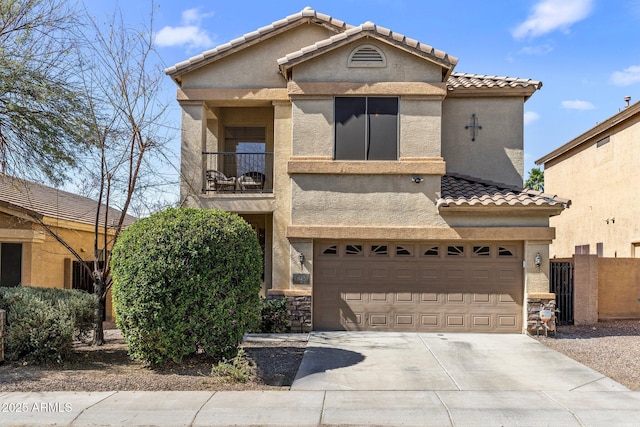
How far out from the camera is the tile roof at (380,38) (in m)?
13.5

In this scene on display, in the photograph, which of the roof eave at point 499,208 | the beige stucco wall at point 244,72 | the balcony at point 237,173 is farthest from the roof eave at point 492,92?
the balcony at point 237,173

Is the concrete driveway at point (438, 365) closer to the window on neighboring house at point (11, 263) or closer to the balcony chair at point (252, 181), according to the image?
Result: the balcony chair at point (252, 181)

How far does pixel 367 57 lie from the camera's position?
13852mm

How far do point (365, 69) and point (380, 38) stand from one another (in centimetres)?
81

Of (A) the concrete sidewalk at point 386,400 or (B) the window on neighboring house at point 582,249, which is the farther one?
(B) the window on neighboring house at point 582,249

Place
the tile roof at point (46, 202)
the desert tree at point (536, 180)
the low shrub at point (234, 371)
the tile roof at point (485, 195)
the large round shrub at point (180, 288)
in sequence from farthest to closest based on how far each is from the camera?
the desert tree at point (536, 180)
the tile roof at point (46, 202)
the tile roof at point (485, 195)
the large round shrub at point (180, 288)
the low shrub at point (234, 371)

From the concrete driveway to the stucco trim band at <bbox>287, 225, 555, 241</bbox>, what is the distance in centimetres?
232

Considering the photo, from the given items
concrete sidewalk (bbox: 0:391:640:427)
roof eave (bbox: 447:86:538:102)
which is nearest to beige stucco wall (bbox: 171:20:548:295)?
roof eave (bbox: 447:86:538:102)

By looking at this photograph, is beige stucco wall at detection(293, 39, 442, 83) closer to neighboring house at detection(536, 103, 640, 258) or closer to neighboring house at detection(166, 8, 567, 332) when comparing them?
neighboring house at detection(166, 8, 567, 332)

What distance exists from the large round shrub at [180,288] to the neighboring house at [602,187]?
48.8 ft

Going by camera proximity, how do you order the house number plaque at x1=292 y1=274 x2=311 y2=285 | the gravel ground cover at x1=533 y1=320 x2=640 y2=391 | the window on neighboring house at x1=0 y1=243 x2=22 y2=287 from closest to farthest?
the gravel ground cover at x1=533 y1=320 x2=640 y2=391
the house number plaque at x1=292 y1=274 x2=311 y2=285
the window on neighboring house at x1=0 y1=243 x2=22 y2=287

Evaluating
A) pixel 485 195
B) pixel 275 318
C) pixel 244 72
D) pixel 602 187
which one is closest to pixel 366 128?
pixel 485 195

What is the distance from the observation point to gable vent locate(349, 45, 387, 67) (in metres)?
13.8

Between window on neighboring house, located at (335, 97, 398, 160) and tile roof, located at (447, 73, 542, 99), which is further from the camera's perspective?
tile roof, located at (447, 73, 542, 99)
